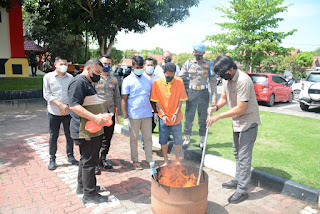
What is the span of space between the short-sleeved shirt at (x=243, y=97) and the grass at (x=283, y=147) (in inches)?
49.2

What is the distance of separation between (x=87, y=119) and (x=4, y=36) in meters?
16.9

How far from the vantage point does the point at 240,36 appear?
2041 cm

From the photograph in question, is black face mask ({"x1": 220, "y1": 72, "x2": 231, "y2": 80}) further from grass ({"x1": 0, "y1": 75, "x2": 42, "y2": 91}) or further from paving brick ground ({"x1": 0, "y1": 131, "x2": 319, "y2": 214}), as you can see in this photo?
grass ({"x1": 0, "y1": 75, "x2": 42, "y2": 91})

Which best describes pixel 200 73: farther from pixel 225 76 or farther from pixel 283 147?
pixel 283 147

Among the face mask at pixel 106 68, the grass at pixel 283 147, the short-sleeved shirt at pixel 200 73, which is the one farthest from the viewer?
the short-sleeved shirt at pixel 200 73

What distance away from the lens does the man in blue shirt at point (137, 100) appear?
14.7 feet

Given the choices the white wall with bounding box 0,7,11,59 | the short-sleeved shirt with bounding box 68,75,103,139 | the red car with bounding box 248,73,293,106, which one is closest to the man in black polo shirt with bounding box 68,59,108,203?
the short-sleeved shirt with bounding box 68,75,103,139

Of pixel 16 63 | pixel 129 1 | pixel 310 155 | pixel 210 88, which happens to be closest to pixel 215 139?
pixel 210 88

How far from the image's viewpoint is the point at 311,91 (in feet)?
35.8

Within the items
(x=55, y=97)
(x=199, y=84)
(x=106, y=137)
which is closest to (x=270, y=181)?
(x=199, y=84)

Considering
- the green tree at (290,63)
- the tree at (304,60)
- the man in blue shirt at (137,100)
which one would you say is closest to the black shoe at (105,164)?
the man in blue shirt at (137,100)

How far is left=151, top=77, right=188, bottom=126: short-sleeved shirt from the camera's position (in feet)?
14.5

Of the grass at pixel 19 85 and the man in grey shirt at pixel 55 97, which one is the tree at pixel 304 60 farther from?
the man in grey shirt at pixel 55 97

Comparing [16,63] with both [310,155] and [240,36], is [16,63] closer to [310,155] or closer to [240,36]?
[240,36]
